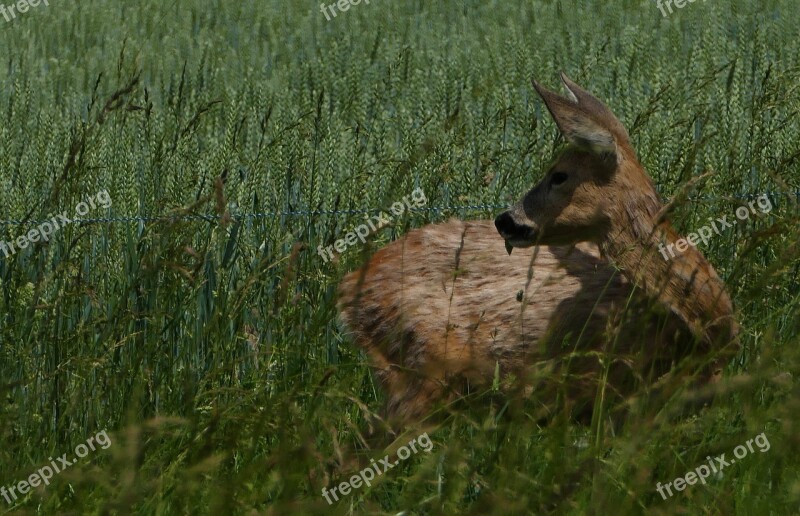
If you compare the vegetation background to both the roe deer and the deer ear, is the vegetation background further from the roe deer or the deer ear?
the deer ear

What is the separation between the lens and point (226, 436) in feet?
10.5

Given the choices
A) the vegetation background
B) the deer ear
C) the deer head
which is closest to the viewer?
the vegetation background

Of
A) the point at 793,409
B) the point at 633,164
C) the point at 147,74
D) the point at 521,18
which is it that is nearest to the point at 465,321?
the point at 633,164

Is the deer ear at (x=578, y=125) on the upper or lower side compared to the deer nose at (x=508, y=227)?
upper

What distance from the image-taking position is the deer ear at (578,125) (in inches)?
158

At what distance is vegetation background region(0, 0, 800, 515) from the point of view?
9.94 feet

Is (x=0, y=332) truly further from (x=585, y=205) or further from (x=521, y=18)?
(x=521, y=18)

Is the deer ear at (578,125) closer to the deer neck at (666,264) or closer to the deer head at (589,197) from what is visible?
the deer head at (589,197)

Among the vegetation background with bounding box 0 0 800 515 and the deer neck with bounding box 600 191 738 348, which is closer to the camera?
the vegetation background with bounding box 0 0 800 515

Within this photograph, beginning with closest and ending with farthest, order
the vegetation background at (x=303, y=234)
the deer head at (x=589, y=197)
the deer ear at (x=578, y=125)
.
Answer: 1. the vegetation background at (x=303, y=234)
2. the deer ear at (x=578, y=125)
3. the deer head at (x=589, y=197)

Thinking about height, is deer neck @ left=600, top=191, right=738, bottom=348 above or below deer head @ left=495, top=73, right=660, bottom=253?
below

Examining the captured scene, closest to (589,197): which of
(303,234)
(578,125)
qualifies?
(578,125)

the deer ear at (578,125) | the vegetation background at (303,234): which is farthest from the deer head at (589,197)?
the vegetation background at (303,234)

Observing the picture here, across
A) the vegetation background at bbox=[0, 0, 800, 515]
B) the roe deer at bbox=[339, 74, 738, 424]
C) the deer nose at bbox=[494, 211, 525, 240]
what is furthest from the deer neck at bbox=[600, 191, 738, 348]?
the deer nose at bbox=[494, 211, 525, 240]
